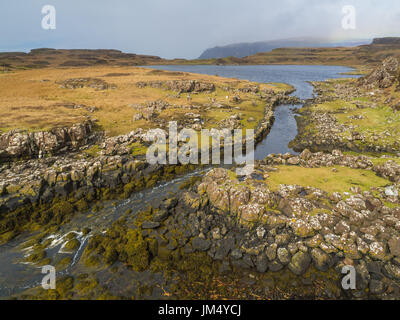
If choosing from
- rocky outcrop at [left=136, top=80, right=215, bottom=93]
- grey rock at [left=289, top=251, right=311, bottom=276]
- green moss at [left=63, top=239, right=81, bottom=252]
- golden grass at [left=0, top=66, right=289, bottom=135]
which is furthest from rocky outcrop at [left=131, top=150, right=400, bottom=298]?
rocky outcrop at [left=136, top=80, right=215, bottom=93]

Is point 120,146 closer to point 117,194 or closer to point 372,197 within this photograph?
point 117,194

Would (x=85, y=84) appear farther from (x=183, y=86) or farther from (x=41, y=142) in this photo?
(x=41, y=142)

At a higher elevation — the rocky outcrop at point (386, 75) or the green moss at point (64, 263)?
the rocky outcrop at point (386, 75)
